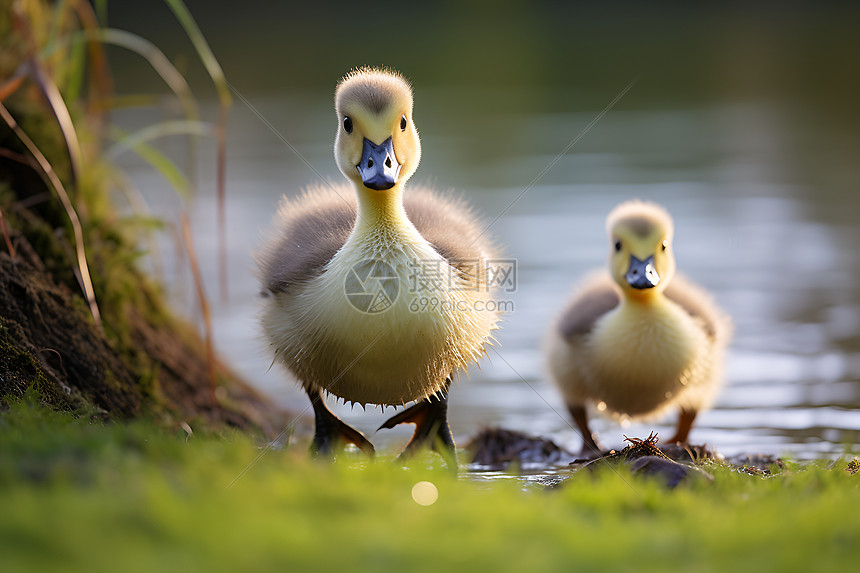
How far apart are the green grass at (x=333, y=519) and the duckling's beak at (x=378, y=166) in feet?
4.06

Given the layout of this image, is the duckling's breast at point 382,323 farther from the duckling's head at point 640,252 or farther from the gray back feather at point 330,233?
the duckling's head at point 640,252

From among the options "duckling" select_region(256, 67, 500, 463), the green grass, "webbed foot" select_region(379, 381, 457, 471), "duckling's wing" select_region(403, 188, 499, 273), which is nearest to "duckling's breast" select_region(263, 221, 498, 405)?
"duckling" select_region(256, 67, 500, 463)

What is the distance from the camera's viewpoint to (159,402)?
14.8 feet

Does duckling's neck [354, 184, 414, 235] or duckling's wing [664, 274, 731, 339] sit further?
duckling's wing [664, 274, 731, 339]

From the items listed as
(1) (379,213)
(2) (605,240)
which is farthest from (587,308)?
(2) (605,240)

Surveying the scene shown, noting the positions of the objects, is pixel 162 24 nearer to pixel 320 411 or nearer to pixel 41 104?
pixel 41 104

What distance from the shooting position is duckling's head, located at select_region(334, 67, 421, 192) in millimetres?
3779

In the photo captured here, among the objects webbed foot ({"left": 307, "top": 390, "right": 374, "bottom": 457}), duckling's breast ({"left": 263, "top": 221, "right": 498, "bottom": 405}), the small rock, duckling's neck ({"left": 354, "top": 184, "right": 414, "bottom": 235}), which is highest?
duckling's neck ({"left": 354, "top": 184, "right": 414, "bottom": 235})

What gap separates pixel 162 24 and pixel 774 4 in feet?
65.8

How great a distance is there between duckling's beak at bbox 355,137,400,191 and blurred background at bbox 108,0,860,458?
1.06 m

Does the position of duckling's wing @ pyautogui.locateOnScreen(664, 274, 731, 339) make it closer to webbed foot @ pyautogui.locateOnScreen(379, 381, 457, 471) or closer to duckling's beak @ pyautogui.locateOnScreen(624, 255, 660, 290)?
duckling's beak @ pyautogui.locateOnScreen(624, 255, 660, 290)

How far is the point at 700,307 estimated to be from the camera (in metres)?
5.43

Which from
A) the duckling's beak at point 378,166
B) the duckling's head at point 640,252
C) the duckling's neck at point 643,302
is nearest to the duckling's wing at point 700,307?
the duckling's head at point 640,252

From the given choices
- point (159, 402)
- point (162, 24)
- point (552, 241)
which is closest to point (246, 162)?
point (552, 241)
